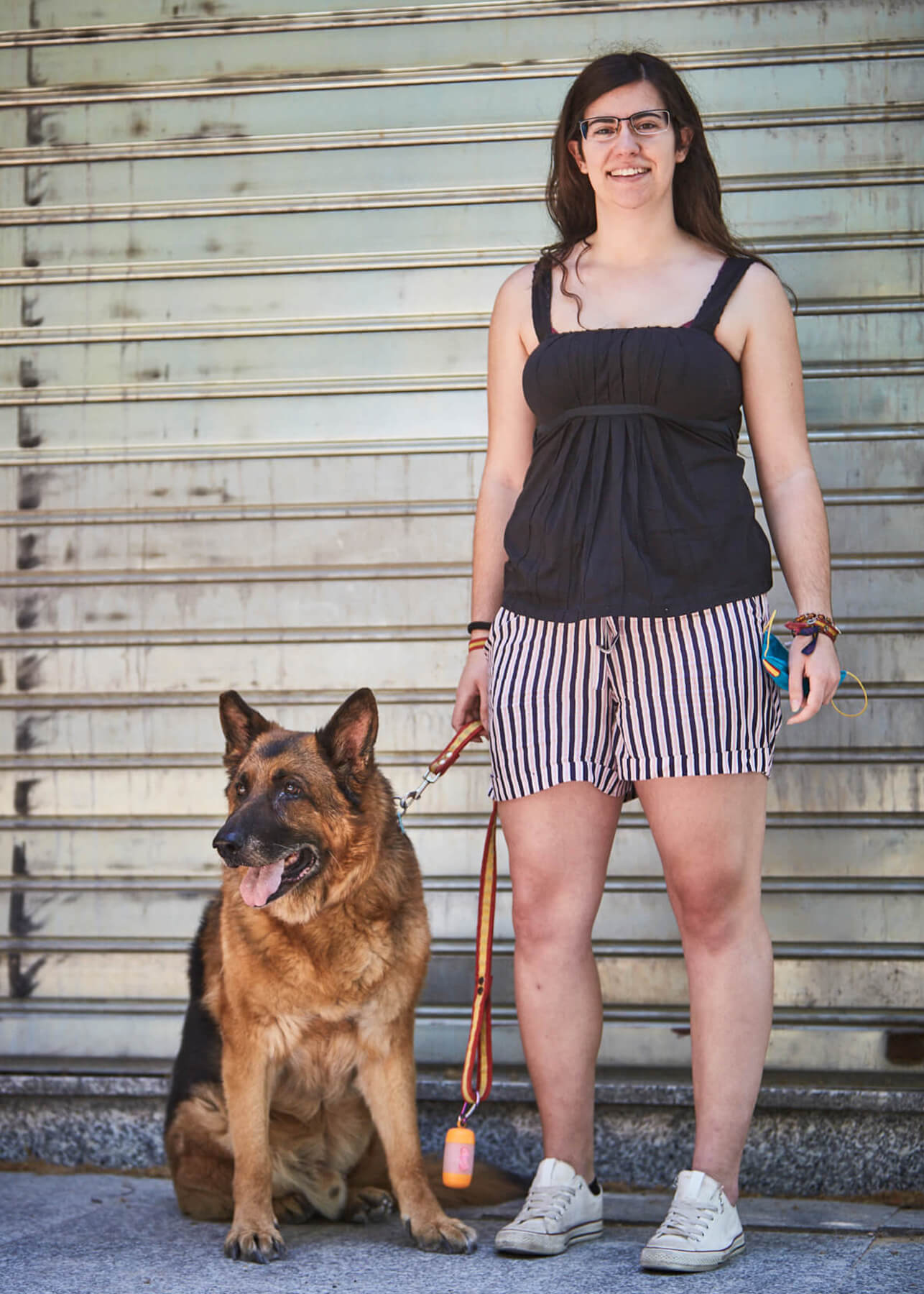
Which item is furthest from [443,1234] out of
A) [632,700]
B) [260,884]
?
[632,700]

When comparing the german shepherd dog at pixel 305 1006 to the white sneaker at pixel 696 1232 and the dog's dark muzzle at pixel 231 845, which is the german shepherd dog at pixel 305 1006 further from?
the white sneaker at pixel 696 1232

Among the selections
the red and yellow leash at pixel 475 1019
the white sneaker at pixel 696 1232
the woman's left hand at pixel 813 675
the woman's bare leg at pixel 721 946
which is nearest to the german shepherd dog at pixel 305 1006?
the red and yellow leash at pixel 475 1019

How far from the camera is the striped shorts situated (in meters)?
2.76

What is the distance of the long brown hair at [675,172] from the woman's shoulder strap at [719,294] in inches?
2.8

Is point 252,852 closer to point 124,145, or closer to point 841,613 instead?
point 841,613

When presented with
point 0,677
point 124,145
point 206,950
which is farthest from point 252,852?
point 124,145

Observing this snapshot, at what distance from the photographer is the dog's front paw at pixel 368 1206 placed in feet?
11.0

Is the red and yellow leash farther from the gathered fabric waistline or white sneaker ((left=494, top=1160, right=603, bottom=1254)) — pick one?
the gathered fabric waistline

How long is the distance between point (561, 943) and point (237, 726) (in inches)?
42.4

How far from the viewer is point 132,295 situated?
432cm

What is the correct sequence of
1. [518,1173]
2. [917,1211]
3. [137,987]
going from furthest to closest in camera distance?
[137,987], [518,1173], [917,1211]

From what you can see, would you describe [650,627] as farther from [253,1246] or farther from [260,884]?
[253,1246]

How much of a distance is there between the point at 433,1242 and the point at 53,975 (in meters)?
1.73

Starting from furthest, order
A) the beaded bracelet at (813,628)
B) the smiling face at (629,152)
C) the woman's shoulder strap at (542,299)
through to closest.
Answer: the woman's shoulder strap at (542,299), the smiling face at (629,152), the beaded bracelet at (813,628)
